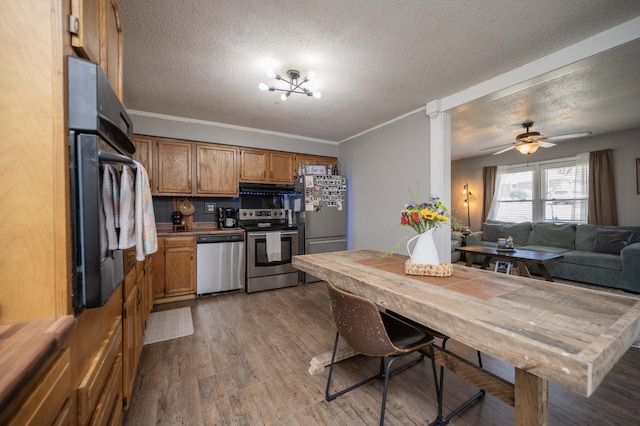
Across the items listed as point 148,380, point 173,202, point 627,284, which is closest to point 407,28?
point 148,380

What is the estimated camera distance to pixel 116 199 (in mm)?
A: 944

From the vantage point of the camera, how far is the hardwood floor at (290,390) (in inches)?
58.4

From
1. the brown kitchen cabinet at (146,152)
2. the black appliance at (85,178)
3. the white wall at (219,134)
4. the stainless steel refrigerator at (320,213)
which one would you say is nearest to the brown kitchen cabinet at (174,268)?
the brown kitchen cabinet at (146,152)

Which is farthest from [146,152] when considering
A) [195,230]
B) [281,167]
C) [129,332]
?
[129,332]

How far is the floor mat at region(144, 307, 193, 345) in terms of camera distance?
7.90 ft

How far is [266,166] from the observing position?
4.12 m

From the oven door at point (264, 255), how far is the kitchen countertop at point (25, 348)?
2.99 metres

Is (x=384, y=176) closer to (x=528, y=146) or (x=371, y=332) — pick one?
(x=528, y=146)

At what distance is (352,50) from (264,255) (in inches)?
110

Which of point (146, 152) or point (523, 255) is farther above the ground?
point (146, 152)

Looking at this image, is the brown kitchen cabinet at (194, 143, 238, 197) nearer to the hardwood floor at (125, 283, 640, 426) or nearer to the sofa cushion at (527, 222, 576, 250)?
the hardwood floor at (125, 283, 640, 426)

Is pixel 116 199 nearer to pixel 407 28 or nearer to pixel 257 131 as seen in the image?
pixel 407 28

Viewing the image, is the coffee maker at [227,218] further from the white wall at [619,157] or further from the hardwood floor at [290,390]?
the white wall at [619,157]

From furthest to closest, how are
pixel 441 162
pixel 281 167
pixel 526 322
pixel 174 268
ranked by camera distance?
1. pixel 281 167
2. pixel 174 268
3. pixel 441 162
4. pixel 526 322
